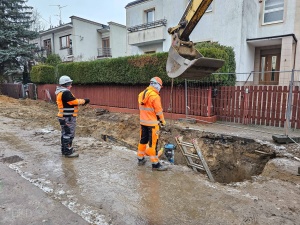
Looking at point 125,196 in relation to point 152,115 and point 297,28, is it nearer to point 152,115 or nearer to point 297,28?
point 152,115

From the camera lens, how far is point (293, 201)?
3396 millimetres

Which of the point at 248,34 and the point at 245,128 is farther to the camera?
the point at 248,34

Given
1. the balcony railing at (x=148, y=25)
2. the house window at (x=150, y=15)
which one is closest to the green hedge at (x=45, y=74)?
the balcony railing at (x=148, y=25)

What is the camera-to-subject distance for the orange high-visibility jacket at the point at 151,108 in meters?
4.41

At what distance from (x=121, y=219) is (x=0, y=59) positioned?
22380 mm

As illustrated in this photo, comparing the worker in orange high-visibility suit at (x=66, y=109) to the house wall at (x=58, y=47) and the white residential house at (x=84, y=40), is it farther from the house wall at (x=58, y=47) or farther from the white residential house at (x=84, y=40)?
the house wall at (x=58, y=47)

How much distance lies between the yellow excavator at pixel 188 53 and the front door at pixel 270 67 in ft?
40.7

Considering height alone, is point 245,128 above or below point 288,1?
below

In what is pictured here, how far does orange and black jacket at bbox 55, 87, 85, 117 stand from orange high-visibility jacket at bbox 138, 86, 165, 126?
1.56m

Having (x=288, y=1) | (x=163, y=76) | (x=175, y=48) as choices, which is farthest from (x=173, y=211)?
(x=288, y=1)

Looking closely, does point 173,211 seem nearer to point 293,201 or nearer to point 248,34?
point 293,201

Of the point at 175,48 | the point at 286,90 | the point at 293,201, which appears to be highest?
the point at 175,48

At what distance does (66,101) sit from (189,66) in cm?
289

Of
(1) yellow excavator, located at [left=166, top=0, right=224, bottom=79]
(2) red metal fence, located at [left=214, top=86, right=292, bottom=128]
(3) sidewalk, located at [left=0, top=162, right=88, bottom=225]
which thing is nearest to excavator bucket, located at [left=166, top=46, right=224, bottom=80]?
(1) yellow excavator, located at [left=166, top=0, right=224, bottom=79]
